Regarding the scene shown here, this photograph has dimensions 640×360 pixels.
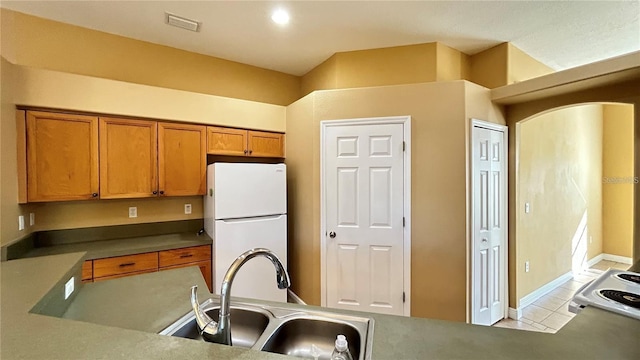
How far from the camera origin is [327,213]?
9.53 ft

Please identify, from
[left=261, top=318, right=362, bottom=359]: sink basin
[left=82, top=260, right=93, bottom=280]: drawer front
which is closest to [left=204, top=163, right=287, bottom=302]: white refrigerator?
[left=82, top=260, right=93, bottom=280]: drawer front

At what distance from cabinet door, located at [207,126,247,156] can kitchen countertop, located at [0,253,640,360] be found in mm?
1809

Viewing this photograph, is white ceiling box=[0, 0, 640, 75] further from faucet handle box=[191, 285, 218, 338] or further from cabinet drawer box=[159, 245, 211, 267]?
faucet handle box=[191, 285, 218, 338]

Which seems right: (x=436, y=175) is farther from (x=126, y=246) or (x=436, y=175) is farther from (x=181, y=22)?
(x=126, y=246)

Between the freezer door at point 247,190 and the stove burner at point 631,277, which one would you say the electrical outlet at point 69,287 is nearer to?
the freezer door at point 247,190

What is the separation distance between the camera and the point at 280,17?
99.7 inches

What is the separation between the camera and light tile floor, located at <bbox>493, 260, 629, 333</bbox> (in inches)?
114

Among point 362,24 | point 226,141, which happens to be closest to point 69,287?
point 226,141

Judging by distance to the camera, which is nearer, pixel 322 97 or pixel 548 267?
pixel 322 97

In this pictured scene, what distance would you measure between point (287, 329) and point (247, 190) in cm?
180

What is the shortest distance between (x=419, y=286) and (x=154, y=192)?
2823 millimetres

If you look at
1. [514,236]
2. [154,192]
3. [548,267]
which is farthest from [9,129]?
[548,267]

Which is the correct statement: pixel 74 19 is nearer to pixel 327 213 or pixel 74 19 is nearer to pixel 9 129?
pixel 9 129

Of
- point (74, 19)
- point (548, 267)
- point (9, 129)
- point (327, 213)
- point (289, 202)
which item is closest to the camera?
point (9, 129)
